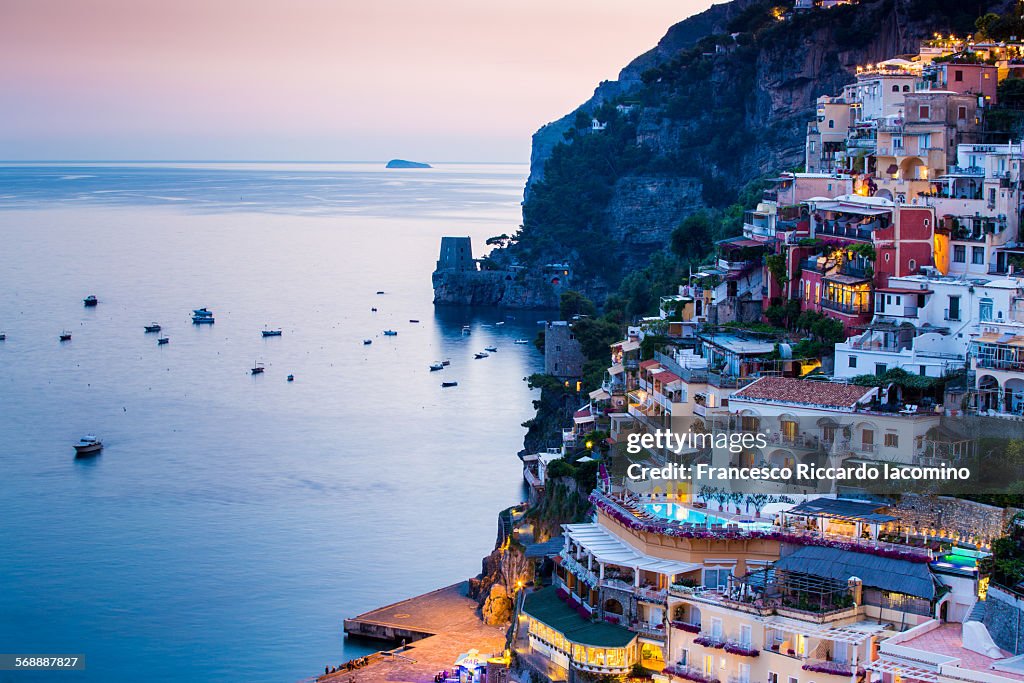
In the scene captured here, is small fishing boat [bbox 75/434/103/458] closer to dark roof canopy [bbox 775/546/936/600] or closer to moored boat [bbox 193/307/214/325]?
moored boat [bbox 193/307/214/325]

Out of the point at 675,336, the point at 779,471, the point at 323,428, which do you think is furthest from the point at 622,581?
the point at 323,428

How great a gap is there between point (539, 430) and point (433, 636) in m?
12.0

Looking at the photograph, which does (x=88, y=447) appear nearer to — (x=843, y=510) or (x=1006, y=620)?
(x=843, y=510)

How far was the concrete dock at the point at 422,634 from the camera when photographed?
2175 cm

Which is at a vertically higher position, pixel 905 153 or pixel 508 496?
pixel 905 153

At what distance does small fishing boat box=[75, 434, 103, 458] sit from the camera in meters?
38.9

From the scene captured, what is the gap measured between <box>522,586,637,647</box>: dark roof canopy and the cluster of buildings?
0.04 meters

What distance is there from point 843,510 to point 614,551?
109 inches

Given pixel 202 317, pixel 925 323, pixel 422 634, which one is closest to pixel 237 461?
pixel 422 634

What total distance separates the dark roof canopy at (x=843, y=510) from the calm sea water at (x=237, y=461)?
9412mm

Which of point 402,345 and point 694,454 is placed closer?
point 694,454

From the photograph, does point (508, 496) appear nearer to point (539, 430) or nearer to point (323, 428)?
point (539, 430)

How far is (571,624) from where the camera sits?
17.9 metres

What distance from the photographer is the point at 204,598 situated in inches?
1083
